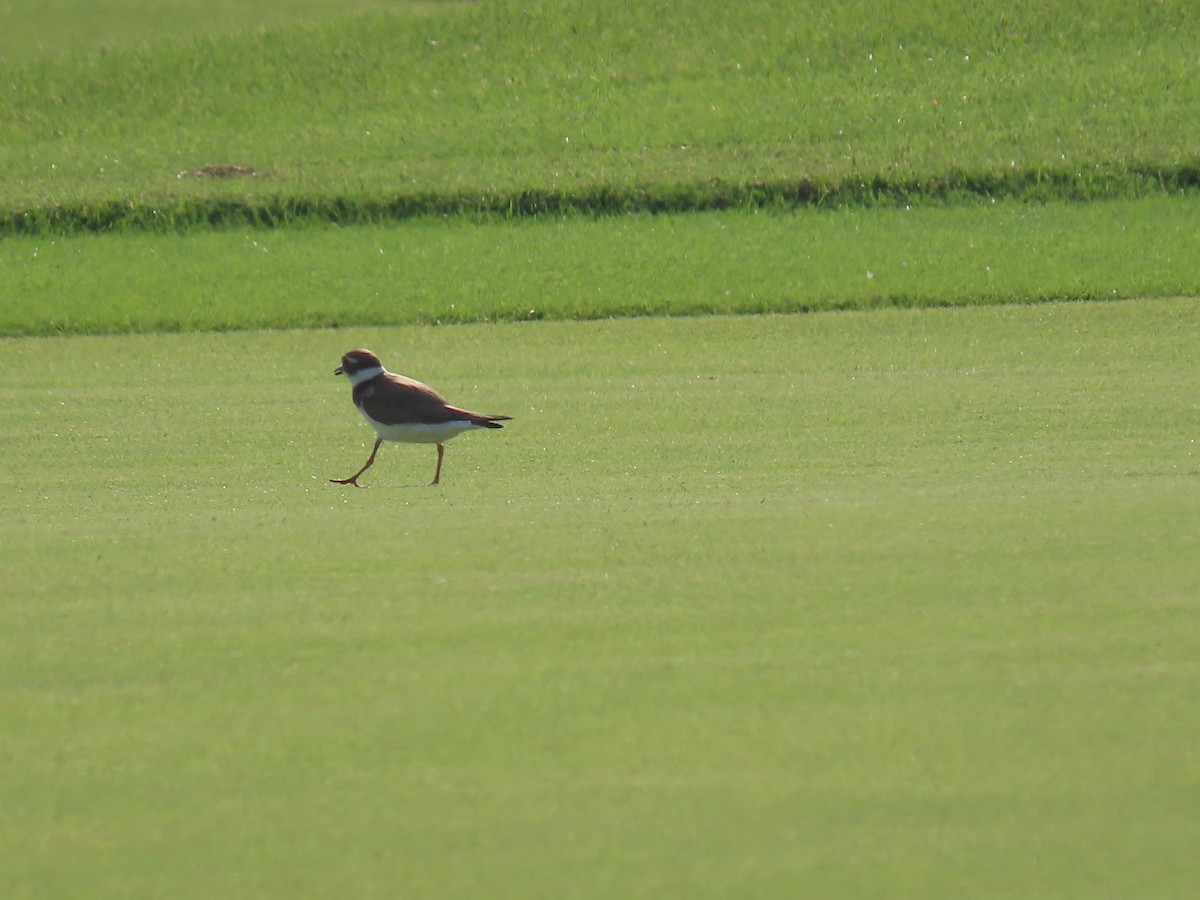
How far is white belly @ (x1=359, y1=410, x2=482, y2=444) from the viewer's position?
8055mm

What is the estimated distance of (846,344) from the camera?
1194cm

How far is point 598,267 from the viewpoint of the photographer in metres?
14.8

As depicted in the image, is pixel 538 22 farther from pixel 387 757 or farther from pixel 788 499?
pixel 387 757

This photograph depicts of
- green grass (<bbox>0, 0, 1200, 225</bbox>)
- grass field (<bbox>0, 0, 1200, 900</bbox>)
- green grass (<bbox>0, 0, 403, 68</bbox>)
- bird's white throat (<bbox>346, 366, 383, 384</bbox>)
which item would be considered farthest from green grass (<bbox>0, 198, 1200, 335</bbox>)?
green grass (<bbox>0, 0, 403, 68</bbox>)

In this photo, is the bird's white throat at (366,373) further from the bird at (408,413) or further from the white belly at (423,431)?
the white belly at (423,431)

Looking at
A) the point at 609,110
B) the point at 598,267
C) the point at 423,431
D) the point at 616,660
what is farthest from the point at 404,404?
the point at 609,110

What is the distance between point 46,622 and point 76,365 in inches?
262

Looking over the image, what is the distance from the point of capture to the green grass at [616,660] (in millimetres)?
4266

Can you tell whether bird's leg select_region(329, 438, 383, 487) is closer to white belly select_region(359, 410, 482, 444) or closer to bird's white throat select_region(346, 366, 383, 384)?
white belly select_region(359, 410, 482, 444)

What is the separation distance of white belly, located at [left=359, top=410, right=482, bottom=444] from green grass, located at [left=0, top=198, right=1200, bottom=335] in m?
5.53

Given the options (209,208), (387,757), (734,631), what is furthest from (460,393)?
(209,208)

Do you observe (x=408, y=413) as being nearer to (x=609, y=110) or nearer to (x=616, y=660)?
(x=616, y=660)

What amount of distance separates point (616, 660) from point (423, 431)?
2.95m

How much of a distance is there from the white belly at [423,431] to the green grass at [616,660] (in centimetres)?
24
